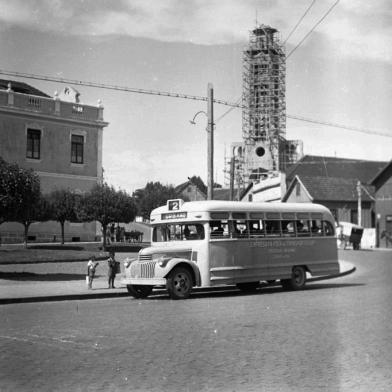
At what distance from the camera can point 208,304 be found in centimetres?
1460

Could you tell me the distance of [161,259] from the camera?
53.1 feet

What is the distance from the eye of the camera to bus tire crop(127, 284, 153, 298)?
664 inches

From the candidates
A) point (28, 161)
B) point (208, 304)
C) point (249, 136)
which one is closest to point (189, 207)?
point (208, 304)

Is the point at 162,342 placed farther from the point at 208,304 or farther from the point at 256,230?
the point at 256,230

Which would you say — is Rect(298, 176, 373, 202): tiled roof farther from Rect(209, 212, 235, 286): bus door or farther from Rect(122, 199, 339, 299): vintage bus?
Rect(209, 212, 235, 286): bus door

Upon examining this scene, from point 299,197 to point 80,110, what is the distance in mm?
29668

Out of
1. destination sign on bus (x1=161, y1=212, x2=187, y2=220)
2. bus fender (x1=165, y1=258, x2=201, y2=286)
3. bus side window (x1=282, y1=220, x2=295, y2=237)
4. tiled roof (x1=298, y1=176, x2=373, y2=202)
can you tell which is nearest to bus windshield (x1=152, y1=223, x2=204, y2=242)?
destination sign on bus (x1=161, y1=212, x2=187, y2=220)

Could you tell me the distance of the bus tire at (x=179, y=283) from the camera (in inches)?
628

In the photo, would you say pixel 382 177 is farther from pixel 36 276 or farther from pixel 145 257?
pixel 145 257

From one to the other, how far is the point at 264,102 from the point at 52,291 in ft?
325

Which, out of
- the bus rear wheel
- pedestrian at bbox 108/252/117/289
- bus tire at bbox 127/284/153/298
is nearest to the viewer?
bus tire at bbox 127/284/153/298

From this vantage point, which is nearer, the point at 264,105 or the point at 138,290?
the point at 138,290

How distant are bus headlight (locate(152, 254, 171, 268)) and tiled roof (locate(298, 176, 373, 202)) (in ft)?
159

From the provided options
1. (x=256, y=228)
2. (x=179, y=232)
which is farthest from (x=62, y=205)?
(x=256, y=228)
